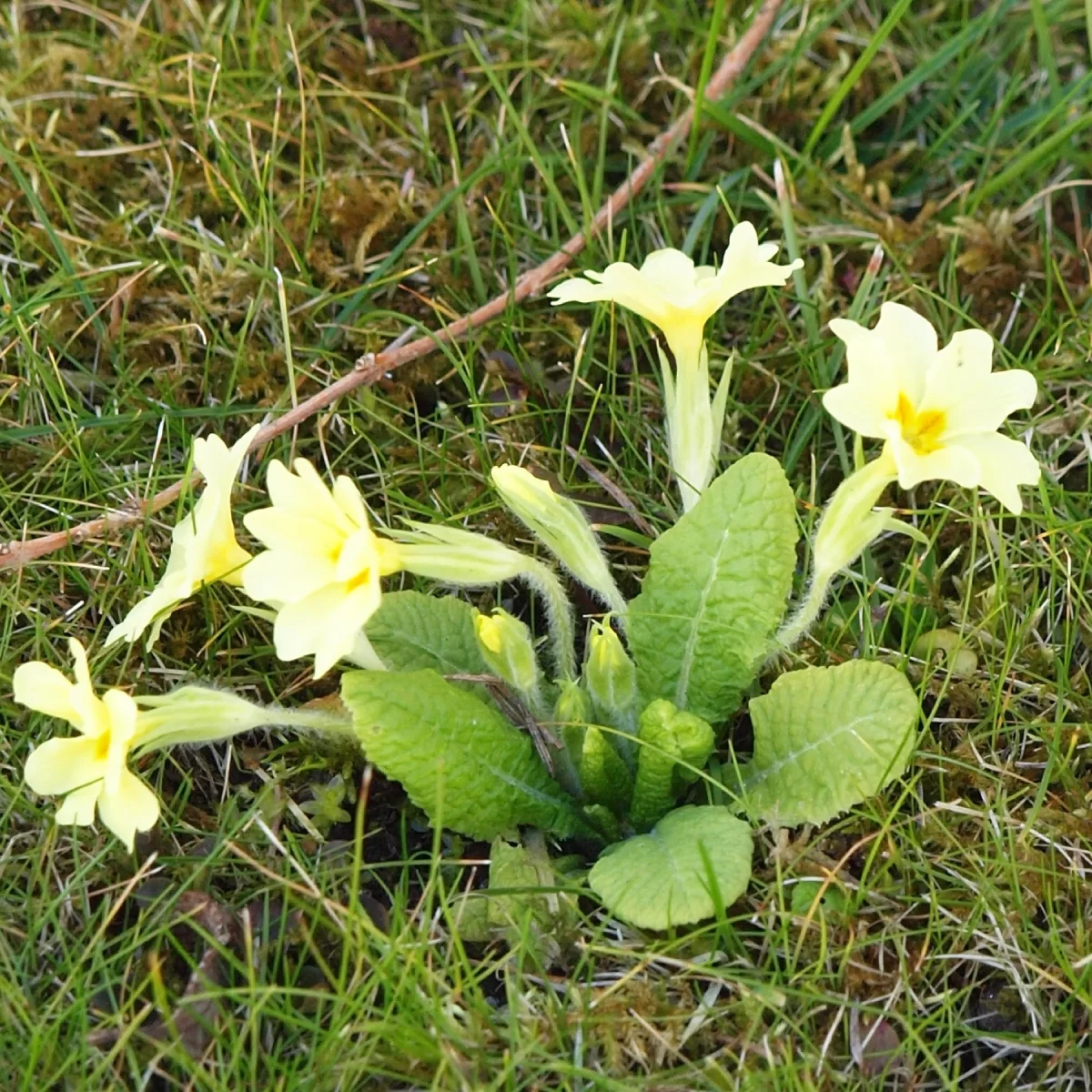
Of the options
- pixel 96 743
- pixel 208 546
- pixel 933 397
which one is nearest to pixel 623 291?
pixel 933 397

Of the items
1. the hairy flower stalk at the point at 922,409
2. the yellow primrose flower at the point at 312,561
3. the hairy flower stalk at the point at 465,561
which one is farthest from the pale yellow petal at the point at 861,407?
the yellow primrose flower at the point at 312,561

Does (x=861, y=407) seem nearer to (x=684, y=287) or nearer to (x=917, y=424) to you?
(x=917, y=424)

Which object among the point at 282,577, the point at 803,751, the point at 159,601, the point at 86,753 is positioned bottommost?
the point at 803,751

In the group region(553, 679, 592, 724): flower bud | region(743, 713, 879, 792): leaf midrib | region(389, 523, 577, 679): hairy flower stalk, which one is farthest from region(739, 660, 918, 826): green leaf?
region(389, 523, 577, 679): hairy flower stalk

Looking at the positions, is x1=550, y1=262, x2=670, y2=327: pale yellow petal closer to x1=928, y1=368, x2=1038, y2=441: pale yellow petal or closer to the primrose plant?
the primrose plant

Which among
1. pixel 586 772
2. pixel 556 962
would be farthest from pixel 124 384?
pixel 556 962

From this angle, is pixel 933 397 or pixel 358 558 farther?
pixel 933 397

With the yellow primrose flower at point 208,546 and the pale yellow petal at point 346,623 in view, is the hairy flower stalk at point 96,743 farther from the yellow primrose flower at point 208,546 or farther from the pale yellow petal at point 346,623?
the pale yellow petal at point 346,623
